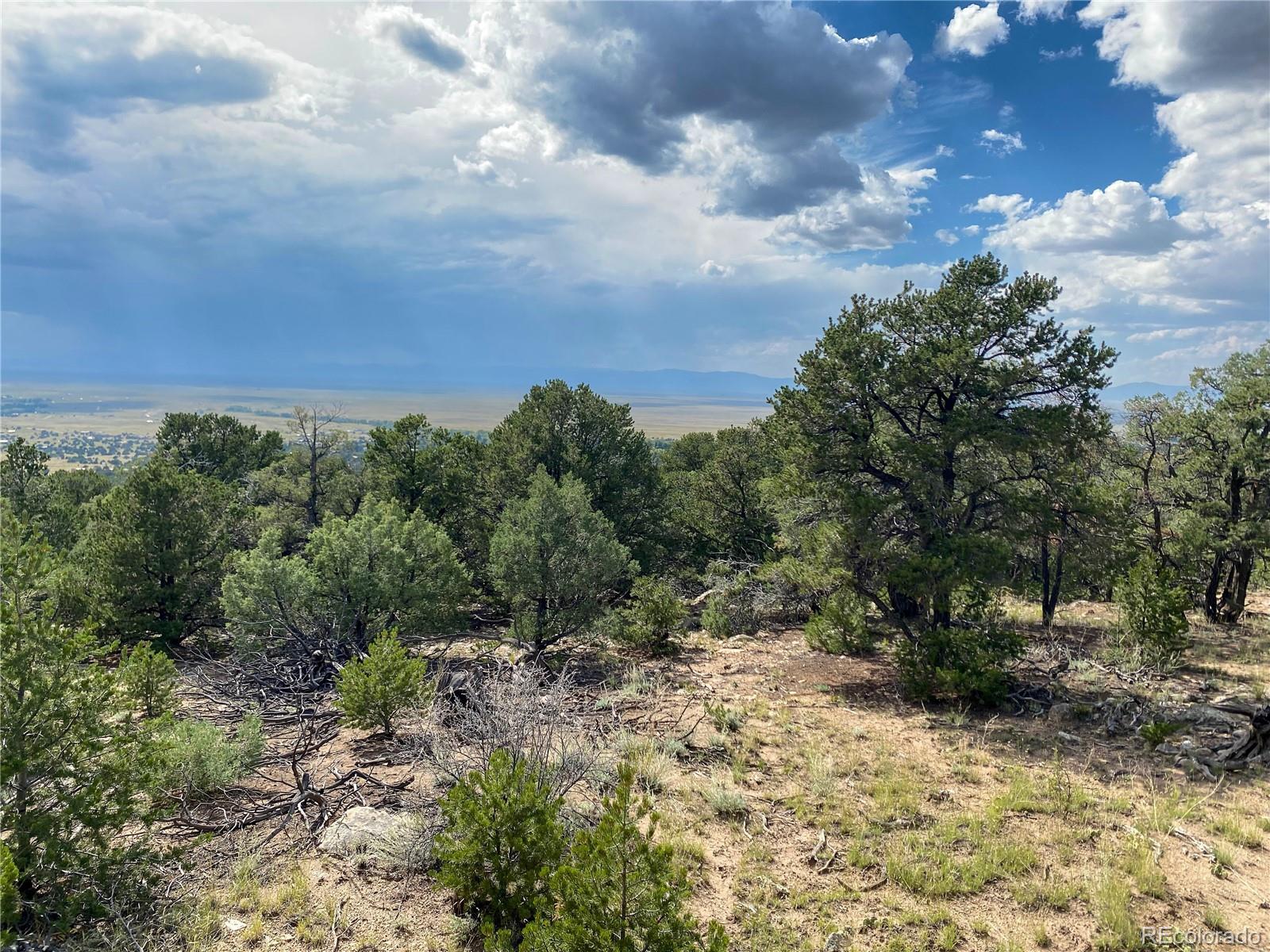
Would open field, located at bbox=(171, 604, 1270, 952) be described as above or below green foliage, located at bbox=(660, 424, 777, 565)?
below

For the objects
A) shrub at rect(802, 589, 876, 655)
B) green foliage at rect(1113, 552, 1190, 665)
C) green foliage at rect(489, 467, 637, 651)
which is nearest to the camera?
green foliage at rect(1113, 552, 1190, 665)

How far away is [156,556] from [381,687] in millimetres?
14733

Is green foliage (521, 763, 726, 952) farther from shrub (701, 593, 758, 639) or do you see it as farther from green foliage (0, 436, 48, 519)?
green foliage (0, 436, 48, 519)

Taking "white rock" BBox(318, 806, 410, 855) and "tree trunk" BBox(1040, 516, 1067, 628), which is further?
"tree trunk" BBox(1040, 516, 1067, 628)

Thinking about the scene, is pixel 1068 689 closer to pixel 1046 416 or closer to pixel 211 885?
pixel 1046 416

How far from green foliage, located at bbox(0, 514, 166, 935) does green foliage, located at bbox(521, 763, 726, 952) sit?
168 inches

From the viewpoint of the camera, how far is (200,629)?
21812mm

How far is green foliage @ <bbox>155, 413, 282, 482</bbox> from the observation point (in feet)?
116

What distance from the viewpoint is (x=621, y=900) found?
13.4 feet

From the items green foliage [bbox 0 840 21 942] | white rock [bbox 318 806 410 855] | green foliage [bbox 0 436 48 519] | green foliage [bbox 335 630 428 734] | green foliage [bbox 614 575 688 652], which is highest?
green foliage [bbox 0 436 48 519]

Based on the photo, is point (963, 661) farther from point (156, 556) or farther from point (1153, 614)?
point (156, 556)

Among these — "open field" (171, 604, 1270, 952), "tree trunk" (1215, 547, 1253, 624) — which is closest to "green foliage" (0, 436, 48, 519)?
"open field" (171, 604, 1270, 952)

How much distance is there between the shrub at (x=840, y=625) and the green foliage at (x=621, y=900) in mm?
10966

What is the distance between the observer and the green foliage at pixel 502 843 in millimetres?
5398
